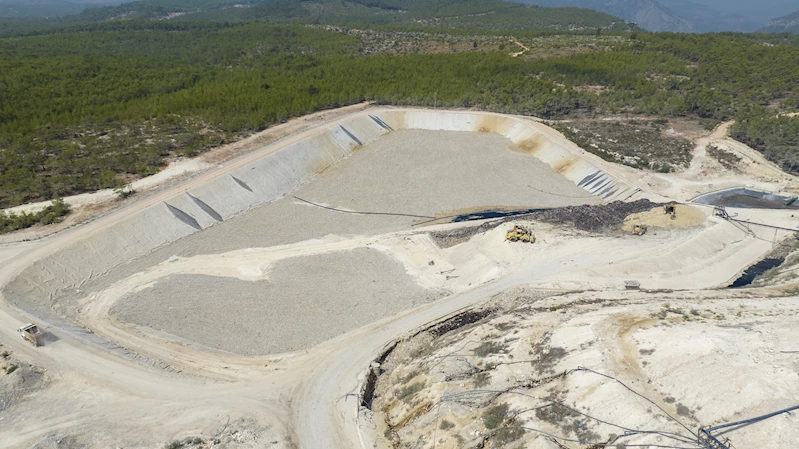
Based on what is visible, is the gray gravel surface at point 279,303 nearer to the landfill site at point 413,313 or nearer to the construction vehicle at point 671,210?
the landfill site at point 413,313

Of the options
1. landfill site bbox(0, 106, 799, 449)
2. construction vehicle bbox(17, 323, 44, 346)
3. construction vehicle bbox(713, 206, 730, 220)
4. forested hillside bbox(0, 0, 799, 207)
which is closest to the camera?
landfill site bbox(0, 106, 799, 449)

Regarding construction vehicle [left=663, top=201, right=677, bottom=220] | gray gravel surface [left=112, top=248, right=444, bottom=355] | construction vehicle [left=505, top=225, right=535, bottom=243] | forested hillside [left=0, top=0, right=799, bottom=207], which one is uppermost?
forested hillside [left=0, top=0, right=799, bottom=207]

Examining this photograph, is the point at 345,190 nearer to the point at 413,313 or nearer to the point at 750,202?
the point at 413,313

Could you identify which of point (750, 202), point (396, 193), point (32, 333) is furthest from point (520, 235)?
point (32, 333)

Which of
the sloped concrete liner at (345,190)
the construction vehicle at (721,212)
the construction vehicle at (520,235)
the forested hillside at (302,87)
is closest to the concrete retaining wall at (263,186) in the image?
the sloped concrete liner at (345,190)

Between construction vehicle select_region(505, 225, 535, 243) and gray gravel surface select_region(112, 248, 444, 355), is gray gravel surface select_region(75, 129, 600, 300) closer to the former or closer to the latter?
gray gravel surface select_region(112, 248, 444, 355)

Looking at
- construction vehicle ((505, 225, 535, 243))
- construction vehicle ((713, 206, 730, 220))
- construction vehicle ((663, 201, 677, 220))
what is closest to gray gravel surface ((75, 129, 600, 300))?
construction vehicle ((663, 201, 677, 220))

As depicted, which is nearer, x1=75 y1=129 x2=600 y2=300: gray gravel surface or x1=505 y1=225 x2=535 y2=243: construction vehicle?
x1=505 y1=225 x2=535 y2=243: construction vehicle

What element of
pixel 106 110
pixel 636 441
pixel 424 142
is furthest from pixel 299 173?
pixel 636 441

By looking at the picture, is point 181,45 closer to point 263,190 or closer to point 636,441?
point 263,190
